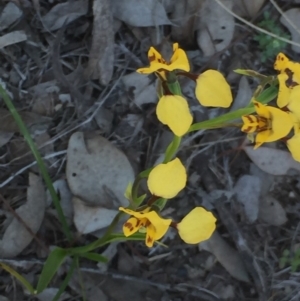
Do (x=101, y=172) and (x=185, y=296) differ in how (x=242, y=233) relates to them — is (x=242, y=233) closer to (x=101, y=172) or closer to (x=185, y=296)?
(x=185, y=296)

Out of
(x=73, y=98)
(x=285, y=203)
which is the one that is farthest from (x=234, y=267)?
(x=73, y=98)

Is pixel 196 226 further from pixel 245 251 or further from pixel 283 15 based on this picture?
pixel 283 15

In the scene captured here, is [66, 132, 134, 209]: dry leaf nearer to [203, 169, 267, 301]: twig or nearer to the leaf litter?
the leaf litter

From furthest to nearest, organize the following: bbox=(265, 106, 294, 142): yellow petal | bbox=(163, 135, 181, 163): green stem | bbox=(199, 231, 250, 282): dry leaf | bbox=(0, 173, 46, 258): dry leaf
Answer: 1. bbox=(199, 231, 250, 282): dry leaf
2. bbox=(0, 173, 46, 258): dry leaf
3. bbox=(163, 135, 181, 163): green stem
4. bbox=(265, 106, 294, 142): yellow petal

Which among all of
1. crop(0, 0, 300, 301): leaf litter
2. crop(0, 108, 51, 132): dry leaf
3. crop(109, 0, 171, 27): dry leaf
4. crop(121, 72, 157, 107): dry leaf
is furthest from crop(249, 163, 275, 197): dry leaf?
crop(0, 108, 51, 132): dry leaf

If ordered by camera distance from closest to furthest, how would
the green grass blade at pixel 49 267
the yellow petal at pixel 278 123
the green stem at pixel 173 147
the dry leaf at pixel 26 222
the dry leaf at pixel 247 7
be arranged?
the yellow petal at pixel 278 123 → the green stem at pixel 173 147 → the green grass blade at pixel 49 267 → the dry leaf at pixel 26 222 → the dry leaf at pixel 247 7

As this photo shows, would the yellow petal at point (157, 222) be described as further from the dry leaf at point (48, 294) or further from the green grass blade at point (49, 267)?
the dry leaf at point (48, 294)

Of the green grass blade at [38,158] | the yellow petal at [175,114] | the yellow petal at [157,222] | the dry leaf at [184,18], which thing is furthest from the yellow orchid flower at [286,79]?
the dry leaf at [184,18]
